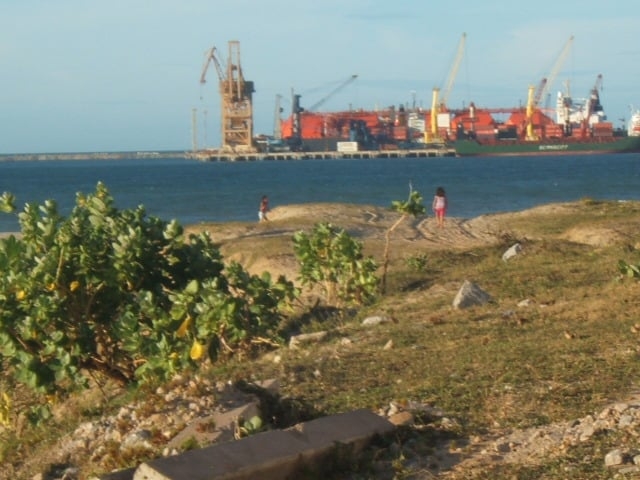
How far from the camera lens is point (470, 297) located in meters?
10.6

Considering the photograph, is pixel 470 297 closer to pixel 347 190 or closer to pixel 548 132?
pixel 347 190

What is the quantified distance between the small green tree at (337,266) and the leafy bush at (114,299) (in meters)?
3.14

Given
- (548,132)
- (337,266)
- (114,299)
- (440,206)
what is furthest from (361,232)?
(548,132)

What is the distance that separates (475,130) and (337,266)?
385 ft

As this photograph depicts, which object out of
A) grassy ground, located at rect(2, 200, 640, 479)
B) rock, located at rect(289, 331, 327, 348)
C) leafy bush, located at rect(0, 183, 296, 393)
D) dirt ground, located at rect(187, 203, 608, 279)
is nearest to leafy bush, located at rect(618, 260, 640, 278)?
grassy ground, located at rect(2, 200, 640, 479)

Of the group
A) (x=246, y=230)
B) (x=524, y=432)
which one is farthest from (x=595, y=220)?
(x=524, y=432)

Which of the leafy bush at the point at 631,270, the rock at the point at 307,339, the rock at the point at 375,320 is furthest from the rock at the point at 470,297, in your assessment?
the rock at the point at 307,339

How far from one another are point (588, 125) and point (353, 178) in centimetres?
4861

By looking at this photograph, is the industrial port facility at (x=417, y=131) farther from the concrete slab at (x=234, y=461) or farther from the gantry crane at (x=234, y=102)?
the concrete slab at (x=234, y=461)

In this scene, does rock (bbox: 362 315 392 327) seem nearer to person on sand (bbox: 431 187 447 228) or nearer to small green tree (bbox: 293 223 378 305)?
small green tree (bbox: 293 223 378 305)

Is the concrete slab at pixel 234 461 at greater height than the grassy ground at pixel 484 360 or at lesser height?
greater

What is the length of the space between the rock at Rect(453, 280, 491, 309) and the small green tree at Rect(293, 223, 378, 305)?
162 cm

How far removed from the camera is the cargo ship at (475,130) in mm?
113125

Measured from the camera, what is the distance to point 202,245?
351 inches
